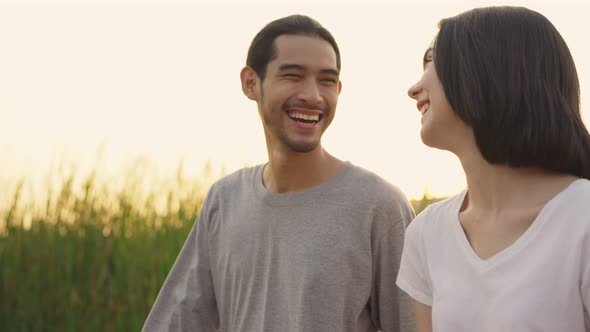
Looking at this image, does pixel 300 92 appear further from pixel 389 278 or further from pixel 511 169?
pixel 511 169

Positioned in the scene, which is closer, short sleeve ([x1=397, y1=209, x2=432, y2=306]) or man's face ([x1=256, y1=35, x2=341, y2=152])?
short sleeve ([x1=397, y1=209, x2=432, y2=306])

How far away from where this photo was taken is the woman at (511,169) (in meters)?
1.90

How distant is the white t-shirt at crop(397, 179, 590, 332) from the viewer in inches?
74.1

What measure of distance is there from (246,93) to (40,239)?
260 cm

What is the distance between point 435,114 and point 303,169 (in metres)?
0.97

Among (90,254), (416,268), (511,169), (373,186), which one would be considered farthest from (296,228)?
(90,254)

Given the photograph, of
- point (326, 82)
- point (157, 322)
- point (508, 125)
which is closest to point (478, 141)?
point (508, 125)

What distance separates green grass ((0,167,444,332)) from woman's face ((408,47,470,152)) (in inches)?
122

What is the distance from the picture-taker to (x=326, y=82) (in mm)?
3039

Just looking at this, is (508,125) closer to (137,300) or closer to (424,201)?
(424,201)

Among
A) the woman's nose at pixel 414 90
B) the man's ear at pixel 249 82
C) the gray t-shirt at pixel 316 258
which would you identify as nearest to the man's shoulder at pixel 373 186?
the gray t-shirt at pixel 316 258

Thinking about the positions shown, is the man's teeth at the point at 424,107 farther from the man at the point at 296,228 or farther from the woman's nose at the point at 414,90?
the man at the point at 296,228

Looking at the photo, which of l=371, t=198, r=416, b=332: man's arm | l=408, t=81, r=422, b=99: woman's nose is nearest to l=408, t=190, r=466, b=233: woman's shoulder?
l=408, t=81, r=422, b=99: woman's nose

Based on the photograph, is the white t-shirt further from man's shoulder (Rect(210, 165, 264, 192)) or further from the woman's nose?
man's shoulder (Rect(210, 165, 264, 192))
